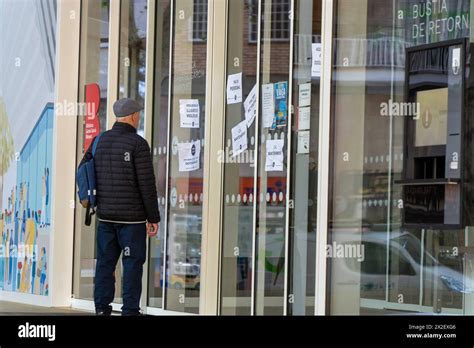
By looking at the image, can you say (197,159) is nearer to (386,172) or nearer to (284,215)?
(284,215)

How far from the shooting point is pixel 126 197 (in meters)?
7.29

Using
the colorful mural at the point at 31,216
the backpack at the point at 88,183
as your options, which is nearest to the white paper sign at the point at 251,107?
the backpack at the point at 88,183

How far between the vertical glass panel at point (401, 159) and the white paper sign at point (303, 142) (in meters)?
0.26

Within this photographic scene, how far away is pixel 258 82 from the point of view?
7.97 m

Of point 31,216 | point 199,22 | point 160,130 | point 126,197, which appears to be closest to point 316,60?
point 199,22

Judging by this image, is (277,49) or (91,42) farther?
(91,42)

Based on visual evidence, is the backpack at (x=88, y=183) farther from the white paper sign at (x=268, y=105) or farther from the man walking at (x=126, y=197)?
the white paper sign at (x=268, y=105)

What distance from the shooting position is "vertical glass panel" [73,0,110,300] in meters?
9.52

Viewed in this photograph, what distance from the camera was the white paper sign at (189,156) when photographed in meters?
8.51

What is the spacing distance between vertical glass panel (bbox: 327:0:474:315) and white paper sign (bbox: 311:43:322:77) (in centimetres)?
19

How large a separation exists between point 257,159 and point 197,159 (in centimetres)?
72

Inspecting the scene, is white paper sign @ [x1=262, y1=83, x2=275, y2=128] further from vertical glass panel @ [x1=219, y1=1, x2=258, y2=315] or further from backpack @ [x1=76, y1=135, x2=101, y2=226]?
backpack @ [x1=76, y1=135, x2=101, y2=226]

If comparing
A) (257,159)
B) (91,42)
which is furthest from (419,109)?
(91,42)

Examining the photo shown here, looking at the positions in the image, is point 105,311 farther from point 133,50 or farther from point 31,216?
point 133,50
